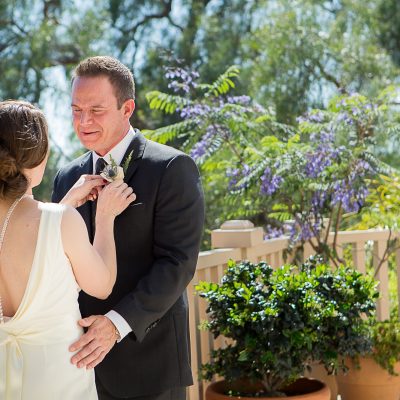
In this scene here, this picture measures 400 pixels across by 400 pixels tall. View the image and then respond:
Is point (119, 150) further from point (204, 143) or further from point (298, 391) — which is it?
point (204, 143)

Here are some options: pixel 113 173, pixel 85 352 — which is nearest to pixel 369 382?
pixel 113 173

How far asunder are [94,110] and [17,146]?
610 millimetres

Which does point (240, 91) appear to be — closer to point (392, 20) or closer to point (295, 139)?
point (392, 20)

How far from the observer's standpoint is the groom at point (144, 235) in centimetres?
276

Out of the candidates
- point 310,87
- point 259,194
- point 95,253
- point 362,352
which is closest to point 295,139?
point 259,194

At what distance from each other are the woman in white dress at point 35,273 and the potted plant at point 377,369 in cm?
241

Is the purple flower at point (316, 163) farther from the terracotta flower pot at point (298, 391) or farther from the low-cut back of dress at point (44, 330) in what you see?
the low-cut back of dress at point (44, 330)

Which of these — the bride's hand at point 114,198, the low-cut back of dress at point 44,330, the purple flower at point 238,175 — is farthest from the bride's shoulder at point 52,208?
the purple flower at point 238,175

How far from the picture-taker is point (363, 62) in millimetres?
9703

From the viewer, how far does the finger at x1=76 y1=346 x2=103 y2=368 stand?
240cm

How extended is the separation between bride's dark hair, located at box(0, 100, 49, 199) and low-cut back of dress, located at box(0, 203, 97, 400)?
0.35ft

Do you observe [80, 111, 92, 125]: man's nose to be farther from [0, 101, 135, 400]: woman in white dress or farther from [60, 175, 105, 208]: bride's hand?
[0, 101, 135, 400]: woman in white dress

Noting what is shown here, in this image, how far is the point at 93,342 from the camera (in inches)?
96.3

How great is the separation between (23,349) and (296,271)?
301 centimetres
